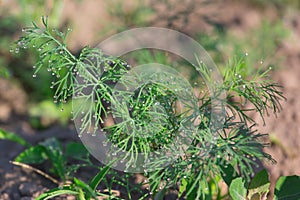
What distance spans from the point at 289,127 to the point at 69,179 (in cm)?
119

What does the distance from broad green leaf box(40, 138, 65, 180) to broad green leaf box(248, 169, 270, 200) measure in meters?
0.85

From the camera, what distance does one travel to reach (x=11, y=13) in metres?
3.57

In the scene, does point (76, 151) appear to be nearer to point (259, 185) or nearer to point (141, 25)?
point (259, 185)

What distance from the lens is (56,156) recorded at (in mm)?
2279

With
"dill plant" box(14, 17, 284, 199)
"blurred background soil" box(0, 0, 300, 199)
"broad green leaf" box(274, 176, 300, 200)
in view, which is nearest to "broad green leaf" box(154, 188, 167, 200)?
"dill plant" box(14, 17, 284, 199)

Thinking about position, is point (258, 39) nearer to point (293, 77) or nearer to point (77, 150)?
point (293, 77)

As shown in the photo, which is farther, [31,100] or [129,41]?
[129,41]

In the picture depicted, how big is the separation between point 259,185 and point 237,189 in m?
0.12

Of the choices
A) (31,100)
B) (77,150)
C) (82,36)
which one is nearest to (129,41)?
(82,36)

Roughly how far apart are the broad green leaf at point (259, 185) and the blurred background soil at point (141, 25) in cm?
43

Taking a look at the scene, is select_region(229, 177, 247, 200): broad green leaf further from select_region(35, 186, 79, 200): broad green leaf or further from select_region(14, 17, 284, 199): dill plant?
select_region(35, 186, 79, 200): broad green leaf

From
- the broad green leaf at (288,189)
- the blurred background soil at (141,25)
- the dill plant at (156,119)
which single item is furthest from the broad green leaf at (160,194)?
the blurred background soil at (141,25)

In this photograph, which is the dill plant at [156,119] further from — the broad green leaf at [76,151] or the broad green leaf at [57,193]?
the broad green leaf at [76,151]

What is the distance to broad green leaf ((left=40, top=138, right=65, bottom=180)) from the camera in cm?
225
